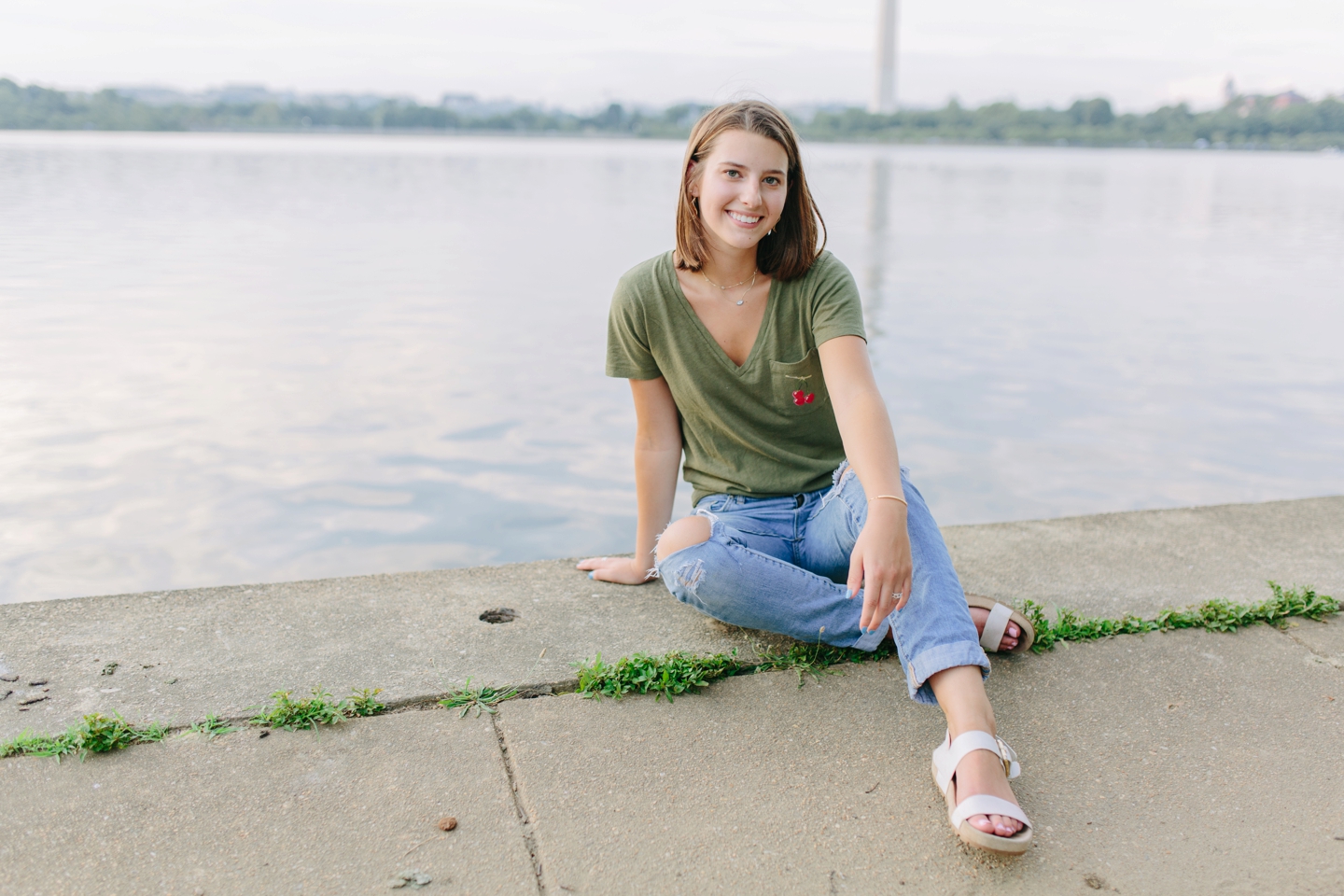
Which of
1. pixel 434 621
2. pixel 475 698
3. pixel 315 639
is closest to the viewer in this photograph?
pixel 475 698

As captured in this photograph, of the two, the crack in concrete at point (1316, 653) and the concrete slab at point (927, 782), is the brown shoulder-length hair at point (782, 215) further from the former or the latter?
the crack in concrete at point (1316, 653)

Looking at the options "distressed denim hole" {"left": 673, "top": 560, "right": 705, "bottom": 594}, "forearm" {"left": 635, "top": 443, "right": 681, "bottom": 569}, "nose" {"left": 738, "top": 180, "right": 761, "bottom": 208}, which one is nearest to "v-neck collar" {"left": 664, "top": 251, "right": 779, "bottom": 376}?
"nose" {"left": 738, "top": 180, "right": 761, "bottom": 208}

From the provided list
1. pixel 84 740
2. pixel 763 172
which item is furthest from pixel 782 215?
pixel 84 740

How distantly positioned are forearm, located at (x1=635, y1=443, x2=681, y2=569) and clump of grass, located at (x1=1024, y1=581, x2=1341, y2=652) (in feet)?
3.20

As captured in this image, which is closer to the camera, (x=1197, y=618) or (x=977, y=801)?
(x=977, y=801)

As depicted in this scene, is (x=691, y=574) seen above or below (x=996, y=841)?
above

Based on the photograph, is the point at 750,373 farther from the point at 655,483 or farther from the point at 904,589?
the point at 904,589

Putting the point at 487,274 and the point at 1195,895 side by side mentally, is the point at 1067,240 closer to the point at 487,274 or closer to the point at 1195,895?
the point at 487,274

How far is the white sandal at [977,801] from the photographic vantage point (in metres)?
1.80

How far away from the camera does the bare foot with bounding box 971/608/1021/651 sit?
8.14ft

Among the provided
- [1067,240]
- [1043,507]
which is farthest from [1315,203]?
[1043,507]

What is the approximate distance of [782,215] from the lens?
2.56 meters

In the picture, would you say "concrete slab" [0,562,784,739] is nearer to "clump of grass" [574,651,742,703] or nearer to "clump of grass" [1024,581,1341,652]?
"clump of grass" [574,651,742,703]

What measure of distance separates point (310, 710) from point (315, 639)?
0.37 meters
